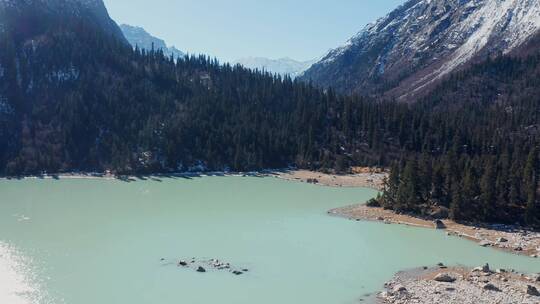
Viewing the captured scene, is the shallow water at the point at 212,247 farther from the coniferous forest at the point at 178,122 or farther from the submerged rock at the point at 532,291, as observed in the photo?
the coniferous forest at the point at 178,122

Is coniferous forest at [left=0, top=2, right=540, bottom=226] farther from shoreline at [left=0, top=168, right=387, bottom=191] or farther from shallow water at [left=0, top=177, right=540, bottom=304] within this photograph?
shallow water at [left=0, top=177, right=540, bottom=304]

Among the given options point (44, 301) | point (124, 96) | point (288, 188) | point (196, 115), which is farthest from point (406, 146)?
point (44, 301)

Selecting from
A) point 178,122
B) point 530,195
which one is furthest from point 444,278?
point 178,122

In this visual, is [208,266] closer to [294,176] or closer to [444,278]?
[444,278]

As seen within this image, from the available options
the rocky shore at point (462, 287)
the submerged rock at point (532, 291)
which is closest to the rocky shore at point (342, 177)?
the rocky shore at point (462, 287)

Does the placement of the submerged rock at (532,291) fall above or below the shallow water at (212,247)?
above

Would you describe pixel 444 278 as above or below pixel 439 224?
below

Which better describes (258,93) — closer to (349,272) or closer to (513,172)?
(513,172)
